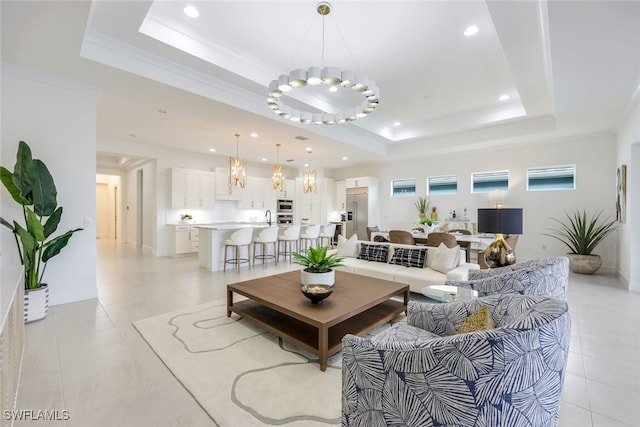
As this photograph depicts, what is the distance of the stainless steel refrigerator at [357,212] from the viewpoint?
950 cm

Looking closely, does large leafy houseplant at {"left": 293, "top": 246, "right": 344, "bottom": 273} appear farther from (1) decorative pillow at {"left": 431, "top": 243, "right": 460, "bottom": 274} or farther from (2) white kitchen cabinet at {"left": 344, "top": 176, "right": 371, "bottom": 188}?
(2) white kitchen cabinet at {"left": 344, "top": 176, "right": 371, "bottom": 188}

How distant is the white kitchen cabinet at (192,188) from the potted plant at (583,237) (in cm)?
895

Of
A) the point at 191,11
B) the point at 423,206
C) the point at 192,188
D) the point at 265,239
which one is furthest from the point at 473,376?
the point at 192,188

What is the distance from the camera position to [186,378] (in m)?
2.13

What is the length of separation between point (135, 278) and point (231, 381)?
409cm

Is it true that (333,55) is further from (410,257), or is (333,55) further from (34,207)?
(34,207)

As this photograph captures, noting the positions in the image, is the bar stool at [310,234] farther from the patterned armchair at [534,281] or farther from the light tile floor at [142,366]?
the patterned armchair at [534,281]

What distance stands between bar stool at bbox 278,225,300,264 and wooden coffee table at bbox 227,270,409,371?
3.28 metres

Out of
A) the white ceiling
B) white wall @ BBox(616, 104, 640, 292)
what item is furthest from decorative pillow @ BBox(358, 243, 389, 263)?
white wall @ BBox(616, 104, 640, 292)

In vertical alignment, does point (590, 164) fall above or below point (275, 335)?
above

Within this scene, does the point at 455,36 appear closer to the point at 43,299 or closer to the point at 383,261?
the point at 383,261

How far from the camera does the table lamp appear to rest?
2959mm

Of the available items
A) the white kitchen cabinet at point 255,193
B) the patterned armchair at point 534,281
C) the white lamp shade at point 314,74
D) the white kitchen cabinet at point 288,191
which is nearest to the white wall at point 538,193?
the white kitchen cabinet at point 288,191

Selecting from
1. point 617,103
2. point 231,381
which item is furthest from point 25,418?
point 617,103
